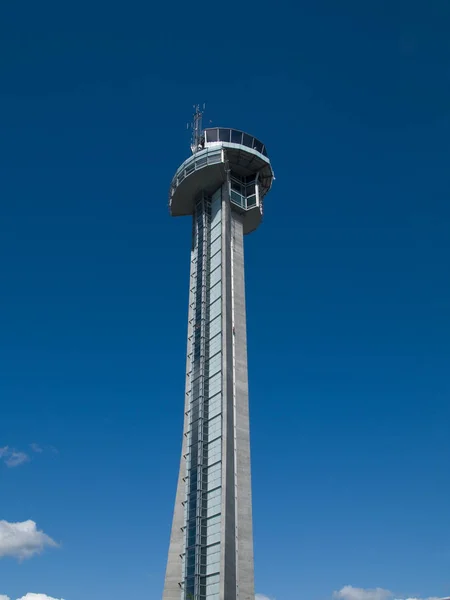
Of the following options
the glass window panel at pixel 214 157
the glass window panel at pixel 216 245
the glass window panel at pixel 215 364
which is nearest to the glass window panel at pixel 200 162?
the glass window panel at pixel 214 157

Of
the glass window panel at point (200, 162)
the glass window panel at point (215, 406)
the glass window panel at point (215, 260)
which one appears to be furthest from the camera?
the glass window panel at point (200, 162)

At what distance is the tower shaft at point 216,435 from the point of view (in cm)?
5425

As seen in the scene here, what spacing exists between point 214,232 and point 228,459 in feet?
95.4

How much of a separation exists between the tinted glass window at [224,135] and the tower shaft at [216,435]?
713 centimetres

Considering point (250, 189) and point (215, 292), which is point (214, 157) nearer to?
point (250, 189)

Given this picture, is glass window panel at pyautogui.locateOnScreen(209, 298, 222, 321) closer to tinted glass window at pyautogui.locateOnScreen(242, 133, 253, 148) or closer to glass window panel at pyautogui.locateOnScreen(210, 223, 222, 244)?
glass window panel at pyautogui.locateOnScreen(210, 223, 222, 244)

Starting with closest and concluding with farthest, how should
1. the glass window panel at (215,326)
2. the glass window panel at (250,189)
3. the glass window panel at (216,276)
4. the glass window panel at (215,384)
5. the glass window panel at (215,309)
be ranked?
the glass window panel at (215,384)
the glass window panel at (215,326)
the glass window panel at (215,309)
the glass window panel at (216,276)
the glass window panel at (250,189)

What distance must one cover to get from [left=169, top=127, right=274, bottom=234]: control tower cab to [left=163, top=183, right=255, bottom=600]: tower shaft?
1979mm

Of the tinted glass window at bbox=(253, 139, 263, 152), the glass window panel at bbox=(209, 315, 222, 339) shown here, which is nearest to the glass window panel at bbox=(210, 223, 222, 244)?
the glass window panel at bbox=(209, 315, 222, 339)

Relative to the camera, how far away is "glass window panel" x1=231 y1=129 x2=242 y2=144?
3049 inches

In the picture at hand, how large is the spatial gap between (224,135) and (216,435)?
39032 millimetres

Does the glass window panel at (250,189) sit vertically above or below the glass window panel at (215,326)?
above

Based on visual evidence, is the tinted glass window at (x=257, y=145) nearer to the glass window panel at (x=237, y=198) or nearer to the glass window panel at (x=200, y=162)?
the glass window panel at (x=237, y=198)

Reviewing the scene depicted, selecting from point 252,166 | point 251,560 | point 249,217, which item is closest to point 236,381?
point 251,560
